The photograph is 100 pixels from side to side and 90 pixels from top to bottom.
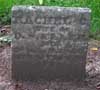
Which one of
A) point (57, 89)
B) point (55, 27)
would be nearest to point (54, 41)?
point (55, 27)

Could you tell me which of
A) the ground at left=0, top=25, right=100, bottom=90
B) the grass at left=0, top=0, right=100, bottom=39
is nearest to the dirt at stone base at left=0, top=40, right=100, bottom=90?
the ground at left=0, top=25, right=100, bottom=90

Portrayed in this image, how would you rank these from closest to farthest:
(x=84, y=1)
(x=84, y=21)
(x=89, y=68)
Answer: (x=84, y=21)
(x=89, y=68)
(x=84, y=1)

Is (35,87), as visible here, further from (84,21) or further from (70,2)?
(70,2)

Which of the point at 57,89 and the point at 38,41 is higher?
the point at 38,41

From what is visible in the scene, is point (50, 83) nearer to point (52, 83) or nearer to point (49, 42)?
point (52, 83)

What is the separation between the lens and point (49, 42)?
4016mm

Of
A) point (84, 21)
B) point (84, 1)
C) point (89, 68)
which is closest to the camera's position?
point (84, 21)

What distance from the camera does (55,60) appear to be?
4.09m

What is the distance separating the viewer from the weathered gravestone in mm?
3920

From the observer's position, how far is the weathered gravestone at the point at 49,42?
3920mm

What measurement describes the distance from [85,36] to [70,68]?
1.26 ft

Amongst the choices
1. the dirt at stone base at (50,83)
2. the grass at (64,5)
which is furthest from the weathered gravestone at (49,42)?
the grass at (64,5)

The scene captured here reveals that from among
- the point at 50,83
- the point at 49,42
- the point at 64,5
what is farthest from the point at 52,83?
the point at 64,5

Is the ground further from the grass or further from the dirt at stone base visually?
the grass
